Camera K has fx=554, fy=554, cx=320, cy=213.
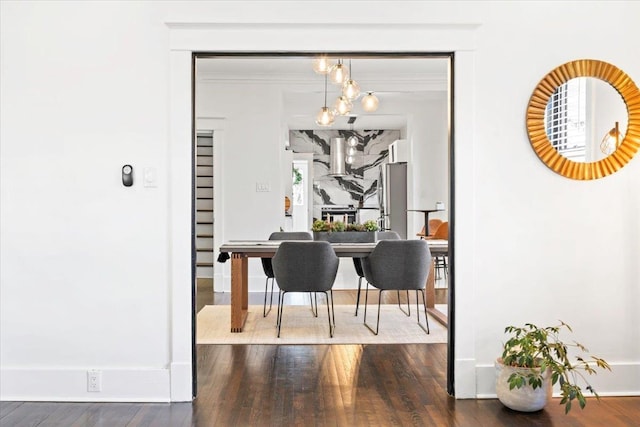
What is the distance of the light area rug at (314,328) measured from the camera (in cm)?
434

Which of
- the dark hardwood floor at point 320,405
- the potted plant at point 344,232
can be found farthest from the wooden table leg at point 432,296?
the dark hardwood floor at point 320,405

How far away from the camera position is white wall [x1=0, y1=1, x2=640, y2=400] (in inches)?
116

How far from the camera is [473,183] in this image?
3018 mm

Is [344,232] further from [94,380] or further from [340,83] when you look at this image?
[94,380]

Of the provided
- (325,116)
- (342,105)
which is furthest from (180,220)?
(325,116)

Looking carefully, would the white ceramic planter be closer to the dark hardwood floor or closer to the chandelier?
the dark hardwood floor

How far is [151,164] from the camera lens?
296cm

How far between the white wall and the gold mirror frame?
53 mm

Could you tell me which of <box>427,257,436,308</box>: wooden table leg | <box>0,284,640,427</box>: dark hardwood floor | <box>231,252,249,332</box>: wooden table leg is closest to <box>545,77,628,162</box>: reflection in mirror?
<box>0,284,640,427</box>: dark hardwood floor

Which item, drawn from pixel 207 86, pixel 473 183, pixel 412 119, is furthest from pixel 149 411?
pixel 412 119

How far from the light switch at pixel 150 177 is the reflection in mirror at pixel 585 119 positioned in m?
2.13

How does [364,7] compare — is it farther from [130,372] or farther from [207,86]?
[207,86]

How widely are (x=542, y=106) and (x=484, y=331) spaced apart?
1.27m

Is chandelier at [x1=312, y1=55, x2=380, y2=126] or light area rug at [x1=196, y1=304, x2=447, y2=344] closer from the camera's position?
light area rug at [x1=196, y1=304, x2=447, y2=344]
